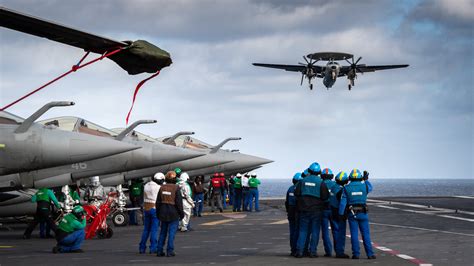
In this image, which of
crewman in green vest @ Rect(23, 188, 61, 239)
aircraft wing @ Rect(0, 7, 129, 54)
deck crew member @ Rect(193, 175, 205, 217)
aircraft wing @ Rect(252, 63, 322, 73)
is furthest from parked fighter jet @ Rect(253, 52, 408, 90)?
aircraft wing @ Rect(0, 7, 129, 54)

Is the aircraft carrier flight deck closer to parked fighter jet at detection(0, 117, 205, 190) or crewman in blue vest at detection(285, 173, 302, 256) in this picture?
crewman in blue vest at detection(285, 173, 302, 256)

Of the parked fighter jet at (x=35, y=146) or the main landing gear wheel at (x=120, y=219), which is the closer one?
the parked fighter jet at (x=35, y=146)

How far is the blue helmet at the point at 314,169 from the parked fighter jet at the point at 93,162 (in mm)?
6592

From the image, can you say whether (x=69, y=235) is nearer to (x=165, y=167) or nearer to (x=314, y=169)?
(x=314, y=169)

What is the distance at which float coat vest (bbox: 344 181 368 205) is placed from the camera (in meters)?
14.1

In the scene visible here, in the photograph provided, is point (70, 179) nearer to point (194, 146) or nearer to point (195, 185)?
point (195, 185)

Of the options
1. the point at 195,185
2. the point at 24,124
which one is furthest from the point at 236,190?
the point at 24,124

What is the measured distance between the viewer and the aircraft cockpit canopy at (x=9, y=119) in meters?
17.2

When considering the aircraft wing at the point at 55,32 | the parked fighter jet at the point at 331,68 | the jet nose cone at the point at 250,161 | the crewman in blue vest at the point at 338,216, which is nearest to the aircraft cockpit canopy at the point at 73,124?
the crewman in blue vest at the point at 338,216

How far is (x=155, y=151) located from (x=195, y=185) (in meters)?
3.83

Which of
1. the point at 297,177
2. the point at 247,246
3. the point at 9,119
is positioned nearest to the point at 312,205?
the point at 297,177

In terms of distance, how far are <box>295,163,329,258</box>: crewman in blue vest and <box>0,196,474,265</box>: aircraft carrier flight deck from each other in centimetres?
52

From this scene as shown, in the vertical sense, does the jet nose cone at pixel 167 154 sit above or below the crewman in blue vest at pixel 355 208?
above

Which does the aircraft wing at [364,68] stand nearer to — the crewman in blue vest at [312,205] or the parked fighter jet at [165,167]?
the parked fighter jet at [165,167]
